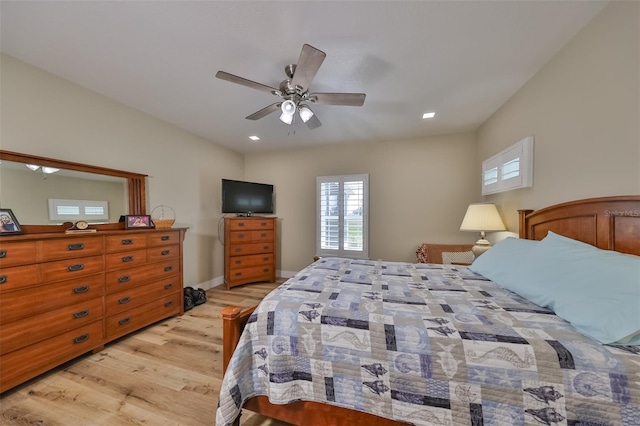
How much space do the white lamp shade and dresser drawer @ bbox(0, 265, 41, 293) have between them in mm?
3993

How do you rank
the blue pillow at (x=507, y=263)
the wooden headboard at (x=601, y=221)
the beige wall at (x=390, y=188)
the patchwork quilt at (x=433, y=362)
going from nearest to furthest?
the patchwork quilt at (x=433, y=362), the wooden headboard at (x=601, y=221), the blue pillow at (x=507, y=263), the beige wall at (x=390, y=188)

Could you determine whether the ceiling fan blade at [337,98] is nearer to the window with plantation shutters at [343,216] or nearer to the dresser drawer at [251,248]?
the window with plantation shutters at [343,216]

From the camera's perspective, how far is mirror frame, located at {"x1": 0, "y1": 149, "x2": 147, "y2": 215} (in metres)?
1.77

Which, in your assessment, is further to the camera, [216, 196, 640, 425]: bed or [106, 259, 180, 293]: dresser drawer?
[106, 259, 180, 293]: dresser drawer

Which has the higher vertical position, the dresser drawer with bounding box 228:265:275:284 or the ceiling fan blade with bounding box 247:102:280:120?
the ceiling fan blade with bounding box 247:102:280:120

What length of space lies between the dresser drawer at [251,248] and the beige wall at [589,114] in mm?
3589

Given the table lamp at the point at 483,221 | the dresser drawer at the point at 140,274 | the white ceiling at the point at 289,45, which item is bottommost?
the dresser drawer at the point at 140,274

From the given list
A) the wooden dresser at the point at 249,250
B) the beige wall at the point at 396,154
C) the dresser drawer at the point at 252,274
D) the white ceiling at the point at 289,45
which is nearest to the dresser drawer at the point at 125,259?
the beige wall at the point at 396,154

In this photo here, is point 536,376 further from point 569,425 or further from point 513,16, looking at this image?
point 513,16

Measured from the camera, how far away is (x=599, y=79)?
1.40m

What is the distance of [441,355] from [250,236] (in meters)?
3.35

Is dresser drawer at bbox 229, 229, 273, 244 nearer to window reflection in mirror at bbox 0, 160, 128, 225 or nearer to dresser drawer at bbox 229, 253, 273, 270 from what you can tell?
dresser drawer at bbox 229, 253, 273, 270

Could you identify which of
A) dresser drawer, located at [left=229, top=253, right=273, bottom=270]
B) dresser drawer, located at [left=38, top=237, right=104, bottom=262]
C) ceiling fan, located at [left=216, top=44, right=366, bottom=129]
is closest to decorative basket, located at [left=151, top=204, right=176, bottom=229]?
dresser drawer, located at [left=38, top=237, right=104, bottom=262]

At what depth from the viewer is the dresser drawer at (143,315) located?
80.9 inches
